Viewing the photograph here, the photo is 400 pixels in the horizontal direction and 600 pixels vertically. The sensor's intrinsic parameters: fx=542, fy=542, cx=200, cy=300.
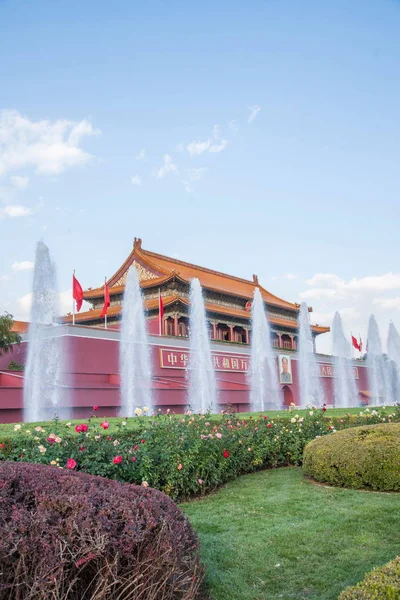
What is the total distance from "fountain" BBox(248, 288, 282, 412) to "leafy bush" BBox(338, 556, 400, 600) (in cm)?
2224

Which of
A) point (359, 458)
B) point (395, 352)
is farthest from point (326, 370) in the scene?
point (359, 458)

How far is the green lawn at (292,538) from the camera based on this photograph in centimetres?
367

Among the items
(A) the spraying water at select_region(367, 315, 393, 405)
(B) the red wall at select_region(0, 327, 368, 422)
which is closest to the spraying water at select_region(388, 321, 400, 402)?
(A) the spraying water at select_region(367, 315, 393, 405)

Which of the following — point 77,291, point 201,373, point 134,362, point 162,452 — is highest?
point 77,291

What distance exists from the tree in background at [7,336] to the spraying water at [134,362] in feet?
12.5

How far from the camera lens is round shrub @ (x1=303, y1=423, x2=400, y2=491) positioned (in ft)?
20.9

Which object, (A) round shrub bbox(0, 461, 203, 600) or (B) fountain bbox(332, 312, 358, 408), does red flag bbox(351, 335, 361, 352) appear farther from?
(A) round shrub bbox(0, 461, 203, 600)

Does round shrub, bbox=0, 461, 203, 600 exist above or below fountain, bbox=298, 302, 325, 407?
below

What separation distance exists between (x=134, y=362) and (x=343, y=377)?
16.6 meters

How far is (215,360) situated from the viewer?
23391 millimetres

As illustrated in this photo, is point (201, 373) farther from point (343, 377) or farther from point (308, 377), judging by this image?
point (343, 377)

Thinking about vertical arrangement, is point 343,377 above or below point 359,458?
above

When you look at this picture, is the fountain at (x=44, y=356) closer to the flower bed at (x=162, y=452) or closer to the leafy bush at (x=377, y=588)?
the flower bed at (x=162, y=452)

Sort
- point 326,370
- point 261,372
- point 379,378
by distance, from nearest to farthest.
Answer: point 261,372 < point 326,370 < point 379,378
